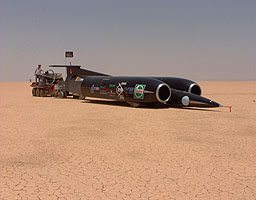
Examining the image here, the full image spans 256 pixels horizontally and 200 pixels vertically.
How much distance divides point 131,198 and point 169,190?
99 centimetres

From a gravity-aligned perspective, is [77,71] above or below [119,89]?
above

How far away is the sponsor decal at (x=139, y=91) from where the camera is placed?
20.1 m

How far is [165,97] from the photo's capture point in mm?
21562

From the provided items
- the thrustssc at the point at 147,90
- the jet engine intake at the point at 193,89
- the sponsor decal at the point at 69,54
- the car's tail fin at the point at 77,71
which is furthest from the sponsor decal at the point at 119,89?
the sponsor decal at the point at 69,54

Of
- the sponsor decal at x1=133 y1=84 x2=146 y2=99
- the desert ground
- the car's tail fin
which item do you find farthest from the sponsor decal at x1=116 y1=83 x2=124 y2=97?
the car's tail fin

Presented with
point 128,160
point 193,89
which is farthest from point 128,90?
point 128,160

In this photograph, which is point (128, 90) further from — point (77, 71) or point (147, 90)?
point (77, 71)

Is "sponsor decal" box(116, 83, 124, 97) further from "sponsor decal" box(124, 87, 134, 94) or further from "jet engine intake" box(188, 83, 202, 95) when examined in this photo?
"jet engine intake" box(188, 83, 202, 95)

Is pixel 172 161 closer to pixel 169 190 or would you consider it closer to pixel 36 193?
pixel 169 190

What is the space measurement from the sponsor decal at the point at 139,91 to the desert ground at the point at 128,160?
6112 mm

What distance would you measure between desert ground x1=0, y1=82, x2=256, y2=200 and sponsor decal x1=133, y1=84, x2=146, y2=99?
6.11 metres

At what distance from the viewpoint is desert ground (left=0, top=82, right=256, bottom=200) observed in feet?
20.1

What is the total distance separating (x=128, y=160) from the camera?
27.0 feet

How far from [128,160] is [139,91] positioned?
12.4m
